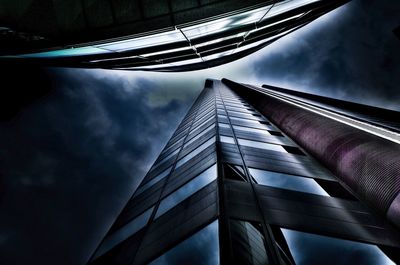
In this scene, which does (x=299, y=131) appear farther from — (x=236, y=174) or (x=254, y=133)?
(x=236, y=174)

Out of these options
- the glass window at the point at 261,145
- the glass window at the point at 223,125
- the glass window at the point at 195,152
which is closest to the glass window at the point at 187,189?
the glass window at the point at 195,152

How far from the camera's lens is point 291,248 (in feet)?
19.9

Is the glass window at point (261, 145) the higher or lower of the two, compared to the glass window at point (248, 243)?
higher

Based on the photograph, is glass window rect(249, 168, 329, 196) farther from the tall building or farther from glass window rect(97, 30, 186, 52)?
glass window rect(97, 30, 186, 52)

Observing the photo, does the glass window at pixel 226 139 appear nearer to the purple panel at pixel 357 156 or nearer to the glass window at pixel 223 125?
the glass window at pixel 223 125

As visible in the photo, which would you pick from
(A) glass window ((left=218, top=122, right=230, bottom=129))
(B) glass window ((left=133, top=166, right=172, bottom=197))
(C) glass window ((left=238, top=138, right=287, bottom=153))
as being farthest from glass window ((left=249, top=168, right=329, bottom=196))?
(A) glass window ((left=218, top=122, right=230, bottom=129))

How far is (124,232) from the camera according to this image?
29.8 ft

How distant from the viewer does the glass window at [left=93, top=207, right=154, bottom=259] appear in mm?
8672

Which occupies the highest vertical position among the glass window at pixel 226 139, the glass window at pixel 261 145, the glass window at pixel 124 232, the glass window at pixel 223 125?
the glass window at pixel 223 125

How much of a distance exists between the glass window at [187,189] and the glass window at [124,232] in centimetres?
64

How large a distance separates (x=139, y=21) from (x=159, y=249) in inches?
259

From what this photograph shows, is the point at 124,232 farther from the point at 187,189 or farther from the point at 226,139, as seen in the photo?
the point at 226,139

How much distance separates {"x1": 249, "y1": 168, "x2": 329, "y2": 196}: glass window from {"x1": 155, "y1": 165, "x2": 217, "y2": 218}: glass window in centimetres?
160

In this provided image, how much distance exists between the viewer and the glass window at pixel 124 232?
8.67 meters
